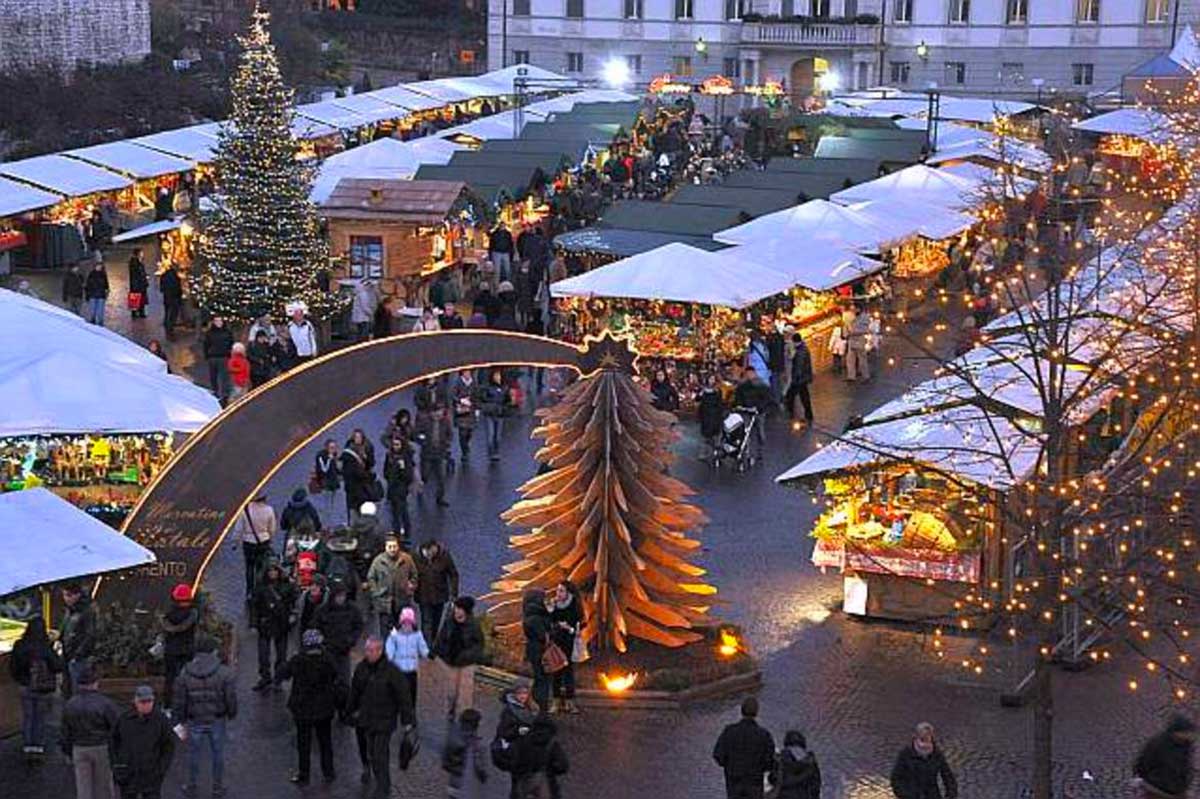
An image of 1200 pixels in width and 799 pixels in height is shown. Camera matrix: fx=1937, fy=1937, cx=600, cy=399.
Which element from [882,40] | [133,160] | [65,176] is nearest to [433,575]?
[65,176]

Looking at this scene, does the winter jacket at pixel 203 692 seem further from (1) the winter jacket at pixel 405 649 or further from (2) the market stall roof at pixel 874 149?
(2) the market stall roof at pixel 874 149

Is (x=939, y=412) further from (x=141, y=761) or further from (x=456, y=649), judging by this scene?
(x=141, y=761)

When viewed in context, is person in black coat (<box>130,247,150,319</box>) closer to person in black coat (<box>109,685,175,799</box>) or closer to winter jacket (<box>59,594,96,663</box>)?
winter jacket (<box>59,594,96,663</box>)

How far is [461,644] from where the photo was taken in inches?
527

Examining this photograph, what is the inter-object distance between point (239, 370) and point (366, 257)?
722 centimetres

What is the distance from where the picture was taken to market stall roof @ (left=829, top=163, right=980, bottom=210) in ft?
108

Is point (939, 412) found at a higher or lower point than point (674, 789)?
higher

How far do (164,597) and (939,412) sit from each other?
6677mm

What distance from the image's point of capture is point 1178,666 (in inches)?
609

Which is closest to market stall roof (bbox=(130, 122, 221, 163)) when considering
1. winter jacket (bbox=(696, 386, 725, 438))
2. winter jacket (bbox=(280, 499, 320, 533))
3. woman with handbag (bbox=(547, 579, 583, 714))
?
winter jacket (bbox=(696, 386, 725, 438))

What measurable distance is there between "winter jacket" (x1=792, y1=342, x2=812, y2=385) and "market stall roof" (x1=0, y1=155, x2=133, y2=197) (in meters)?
15.7

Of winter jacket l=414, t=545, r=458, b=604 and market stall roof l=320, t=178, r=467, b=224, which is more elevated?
market stall roof l=320, t=178, r=467, b=224

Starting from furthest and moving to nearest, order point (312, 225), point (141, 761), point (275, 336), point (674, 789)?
point (312, 225) < point (275, 336) < point (674, 789) < point (141, 761)

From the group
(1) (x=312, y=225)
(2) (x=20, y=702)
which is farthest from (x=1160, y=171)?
(2) (x=20, y=702)
